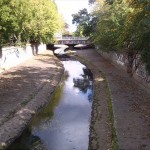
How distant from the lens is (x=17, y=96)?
2456 centimetres

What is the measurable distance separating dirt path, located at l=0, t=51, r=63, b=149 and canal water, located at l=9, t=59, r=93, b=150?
480 mm

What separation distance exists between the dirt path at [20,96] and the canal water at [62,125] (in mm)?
480

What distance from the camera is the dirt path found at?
59.2 ft

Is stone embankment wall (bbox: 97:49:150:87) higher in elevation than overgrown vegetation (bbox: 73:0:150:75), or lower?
lower

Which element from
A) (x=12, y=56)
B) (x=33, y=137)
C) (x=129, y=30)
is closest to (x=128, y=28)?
(x=129, y=30)

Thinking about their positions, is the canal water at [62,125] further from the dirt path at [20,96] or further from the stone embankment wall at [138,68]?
the stone embankment wall at [138,68]

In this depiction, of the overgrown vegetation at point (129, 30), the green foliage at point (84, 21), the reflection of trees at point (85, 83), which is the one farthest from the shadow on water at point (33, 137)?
the green foliage at point (84, 21)

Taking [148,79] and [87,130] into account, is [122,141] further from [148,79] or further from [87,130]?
[148,79]

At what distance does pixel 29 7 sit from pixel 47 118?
19130 millimetres

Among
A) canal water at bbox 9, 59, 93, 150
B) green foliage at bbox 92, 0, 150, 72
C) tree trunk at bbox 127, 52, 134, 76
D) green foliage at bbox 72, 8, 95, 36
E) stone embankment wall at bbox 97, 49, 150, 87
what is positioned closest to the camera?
canal water at bbox 9, 59, 93, 150

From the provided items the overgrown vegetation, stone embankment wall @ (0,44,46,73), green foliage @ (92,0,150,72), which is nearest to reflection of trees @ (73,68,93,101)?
the overgrown vegetation

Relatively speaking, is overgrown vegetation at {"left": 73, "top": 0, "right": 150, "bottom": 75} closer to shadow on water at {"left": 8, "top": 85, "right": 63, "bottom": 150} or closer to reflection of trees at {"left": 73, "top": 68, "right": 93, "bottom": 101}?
reflection of trees at {"left": 73, "top": 68, "right": 93, "bottom": 101}

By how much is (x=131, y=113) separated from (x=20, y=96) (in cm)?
854

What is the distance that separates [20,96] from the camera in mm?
24641
